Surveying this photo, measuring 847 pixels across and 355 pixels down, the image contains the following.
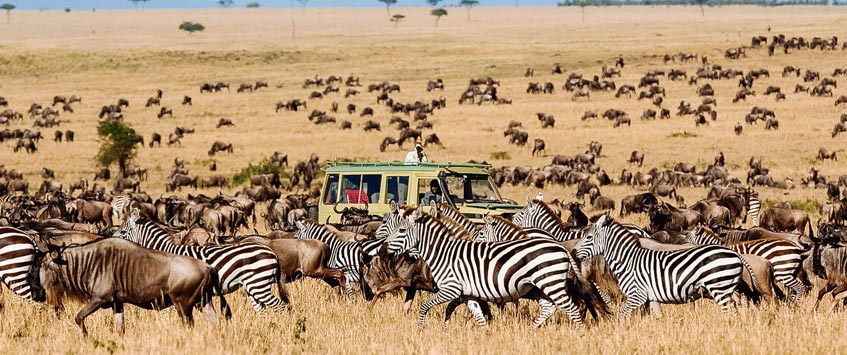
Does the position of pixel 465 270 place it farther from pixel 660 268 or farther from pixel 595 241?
pixel 660 268

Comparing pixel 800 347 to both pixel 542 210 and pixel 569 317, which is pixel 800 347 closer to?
pixel 569 317

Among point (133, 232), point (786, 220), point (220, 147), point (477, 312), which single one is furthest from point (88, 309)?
point (220, 147)

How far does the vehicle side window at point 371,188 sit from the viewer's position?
18.6m

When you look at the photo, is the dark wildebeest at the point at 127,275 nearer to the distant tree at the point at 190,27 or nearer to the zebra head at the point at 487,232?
the zebra head at the point at 487,232

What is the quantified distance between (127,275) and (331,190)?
8.35m

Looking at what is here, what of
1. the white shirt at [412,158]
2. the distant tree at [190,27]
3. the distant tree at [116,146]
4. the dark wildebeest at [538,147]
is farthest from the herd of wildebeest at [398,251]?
the distant tree at [190,27]

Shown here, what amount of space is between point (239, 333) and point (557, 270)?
118 inches

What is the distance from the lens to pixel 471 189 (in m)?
18.4

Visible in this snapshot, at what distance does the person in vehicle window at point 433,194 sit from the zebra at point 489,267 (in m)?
5.00

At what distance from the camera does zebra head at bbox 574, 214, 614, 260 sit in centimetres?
1260

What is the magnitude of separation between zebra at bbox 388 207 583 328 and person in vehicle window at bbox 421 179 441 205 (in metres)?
5.00

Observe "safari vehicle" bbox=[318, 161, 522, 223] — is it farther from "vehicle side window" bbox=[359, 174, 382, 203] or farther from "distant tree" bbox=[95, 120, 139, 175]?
"distant tree" bbox=[95, 120, 139, 175]

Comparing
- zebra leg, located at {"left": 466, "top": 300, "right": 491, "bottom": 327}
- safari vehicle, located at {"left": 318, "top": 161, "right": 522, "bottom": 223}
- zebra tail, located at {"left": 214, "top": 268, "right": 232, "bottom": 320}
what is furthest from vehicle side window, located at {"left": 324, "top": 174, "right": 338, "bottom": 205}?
zebra leg, located at {"left": 466, "top": 300, "right": 491, "bottom": 327}

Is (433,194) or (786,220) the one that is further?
(786,220)
